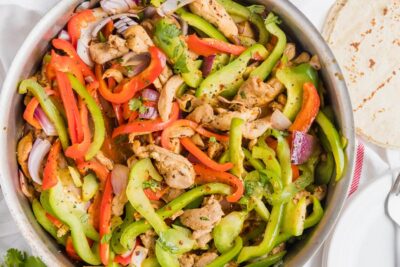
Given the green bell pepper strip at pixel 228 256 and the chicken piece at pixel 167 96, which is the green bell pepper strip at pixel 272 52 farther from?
the green bell pepper strip at pixel 228 256

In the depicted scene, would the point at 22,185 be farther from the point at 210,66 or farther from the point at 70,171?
the point at 210,66

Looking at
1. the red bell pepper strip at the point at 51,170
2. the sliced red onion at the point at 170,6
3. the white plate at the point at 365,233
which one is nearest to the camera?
the red bell pepper strip at the point at 51,170

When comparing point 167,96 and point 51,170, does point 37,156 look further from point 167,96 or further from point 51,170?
point 167,96

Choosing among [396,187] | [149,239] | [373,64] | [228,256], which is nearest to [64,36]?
[149,239]

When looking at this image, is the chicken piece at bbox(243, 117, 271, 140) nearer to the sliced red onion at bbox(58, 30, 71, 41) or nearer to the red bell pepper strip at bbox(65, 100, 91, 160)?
the red bell pepper strip at bbox(65, 100, 91, 160)

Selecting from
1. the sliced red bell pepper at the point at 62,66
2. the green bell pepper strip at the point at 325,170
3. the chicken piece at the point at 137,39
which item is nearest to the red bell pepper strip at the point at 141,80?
the chicken piece at the point at 137,39

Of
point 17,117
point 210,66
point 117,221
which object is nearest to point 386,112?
point 210,66
